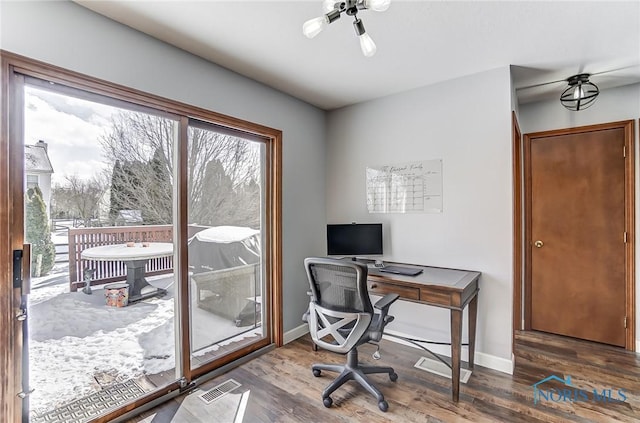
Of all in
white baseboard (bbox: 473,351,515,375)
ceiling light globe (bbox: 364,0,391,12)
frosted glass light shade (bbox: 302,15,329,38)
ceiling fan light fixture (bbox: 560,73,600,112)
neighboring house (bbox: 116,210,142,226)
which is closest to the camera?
ceiling light globe (bbox: 364,0,391,12)

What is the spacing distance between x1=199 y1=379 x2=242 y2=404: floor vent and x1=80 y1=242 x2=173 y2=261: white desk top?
1050 mm

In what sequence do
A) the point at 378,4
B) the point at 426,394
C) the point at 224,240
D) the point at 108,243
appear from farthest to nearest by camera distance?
the point at 224,240
the point at 426,394
the point at 108,243
the point at 378,4

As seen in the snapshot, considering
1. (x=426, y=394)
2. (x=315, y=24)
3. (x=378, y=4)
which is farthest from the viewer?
(x=426, y=394)

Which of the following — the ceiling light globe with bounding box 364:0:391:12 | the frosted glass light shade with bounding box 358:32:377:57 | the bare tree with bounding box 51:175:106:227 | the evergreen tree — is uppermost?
the ceiling light globe with bounding box 364:0:391:12

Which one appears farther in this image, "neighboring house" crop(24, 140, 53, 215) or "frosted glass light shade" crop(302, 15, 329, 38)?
"neighboring house" crop(24, 140, 53, 215)

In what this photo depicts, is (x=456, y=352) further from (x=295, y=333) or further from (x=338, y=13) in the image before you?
(x=338, y=13)

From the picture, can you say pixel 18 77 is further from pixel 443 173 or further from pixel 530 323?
pixel 530 323

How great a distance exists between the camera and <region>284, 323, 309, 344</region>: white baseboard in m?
2.96

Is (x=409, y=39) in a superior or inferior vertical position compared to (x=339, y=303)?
superior

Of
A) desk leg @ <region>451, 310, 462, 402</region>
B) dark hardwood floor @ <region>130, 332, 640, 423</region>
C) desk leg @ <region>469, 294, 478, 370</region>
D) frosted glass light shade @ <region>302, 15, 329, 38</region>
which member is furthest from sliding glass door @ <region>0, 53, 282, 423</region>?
desk leg @ <region>469, 294, 478, 370</region>

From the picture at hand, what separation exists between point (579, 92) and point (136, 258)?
3.82m

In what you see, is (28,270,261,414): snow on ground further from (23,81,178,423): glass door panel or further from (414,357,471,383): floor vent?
(414,357,471,383): floor vent

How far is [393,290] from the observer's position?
2318 mm

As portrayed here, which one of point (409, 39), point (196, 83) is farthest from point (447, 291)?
point (196, 83)
